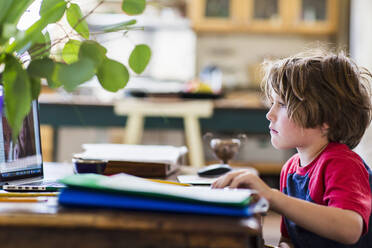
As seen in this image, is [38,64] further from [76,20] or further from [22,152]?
[22,152]

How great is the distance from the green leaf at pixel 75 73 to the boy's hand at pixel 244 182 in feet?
0.89

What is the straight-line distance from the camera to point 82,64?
0.71 metres

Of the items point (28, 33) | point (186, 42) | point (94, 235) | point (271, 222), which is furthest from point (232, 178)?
point (186, 42)

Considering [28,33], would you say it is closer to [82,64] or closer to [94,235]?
[82,64]

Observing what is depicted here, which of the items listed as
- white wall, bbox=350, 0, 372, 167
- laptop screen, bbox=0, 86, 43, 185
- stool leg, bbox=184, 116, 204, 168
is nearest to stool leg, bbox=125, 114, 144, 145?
stool leg, bbox=184, 116, 204, 168

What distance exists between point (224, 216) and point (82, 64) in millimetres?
299

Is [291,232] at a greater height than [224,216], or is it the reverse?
[224,216]

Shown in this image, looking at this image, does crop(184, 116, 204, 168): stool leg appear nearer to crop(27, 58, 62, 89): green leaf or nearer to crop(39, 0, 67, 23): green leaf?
crop(39, 0, 67, 23): green leaf

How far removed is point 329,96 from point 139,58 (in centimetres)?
41

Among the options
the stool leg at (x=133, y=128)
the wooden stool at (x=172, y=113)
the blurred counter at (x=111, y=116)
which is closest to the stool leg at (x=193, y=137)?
the wooden stool at (x=172, y=113)

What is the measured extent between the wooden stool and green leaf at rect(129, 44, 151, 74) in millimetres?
2219

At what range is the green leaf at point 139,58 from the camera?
0.90 m

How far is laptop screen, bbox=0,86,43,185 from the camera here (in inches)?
39.7

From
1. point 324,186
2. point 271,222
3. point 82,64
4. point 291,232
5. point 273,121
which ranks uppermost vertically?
point 82,64
